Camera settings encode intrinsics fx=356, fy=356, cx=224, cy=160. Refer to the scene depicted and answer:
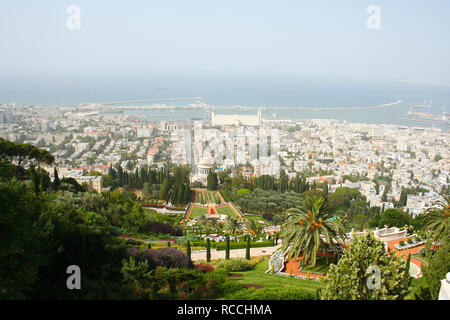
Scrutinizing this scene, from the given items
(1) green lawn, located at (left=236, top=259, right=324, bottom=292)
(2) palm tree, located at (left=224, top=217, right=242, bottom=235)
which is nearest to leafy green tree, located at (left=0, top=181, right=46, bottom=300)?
(1) green lawn, located at (left=236, top=259, right=324, bottom=292)

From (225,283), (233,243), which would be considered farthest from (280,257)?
(225,283)

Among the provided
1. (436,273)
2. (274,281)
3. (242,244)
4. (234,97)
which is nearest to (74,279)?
(274,281)

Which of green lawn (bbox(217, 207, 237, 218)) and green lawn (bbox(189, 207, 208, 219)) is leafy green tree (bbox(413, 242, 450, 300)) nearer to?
green lawn (bbox(217, 207, 237, 218))

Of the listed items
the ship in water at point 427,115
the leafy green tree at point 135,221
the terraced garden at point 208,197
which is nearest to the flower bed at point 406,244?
Answer: the leafy green tree at point 135,221

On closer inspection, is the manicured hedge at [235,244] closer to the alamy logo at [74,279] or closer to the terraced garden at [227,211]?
the alamy logo at [74,279]

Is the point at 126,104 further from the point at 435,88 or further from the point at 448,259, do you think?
the point at 448,259
